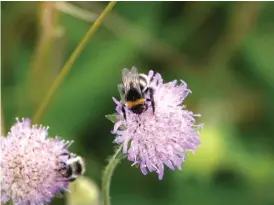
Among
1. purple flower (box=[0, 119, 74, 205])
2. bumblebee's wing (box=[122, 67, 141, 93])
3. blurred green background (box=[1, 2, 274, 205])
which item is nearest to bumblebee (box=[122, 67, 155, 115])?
bumblebee's wing (box=[122, 67, 141, 93])

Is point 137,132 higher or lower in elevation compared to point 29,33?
lower

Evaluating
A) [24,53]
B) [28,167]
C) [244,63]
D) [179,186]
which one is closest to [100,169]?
[179,186]

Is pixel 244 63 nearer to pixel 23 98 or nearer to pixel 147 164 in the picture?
pixel 23 98

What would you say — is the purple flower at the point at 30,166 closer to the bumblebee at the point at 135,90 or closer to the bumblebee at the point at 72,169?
the bumblebee at the point at 72,169

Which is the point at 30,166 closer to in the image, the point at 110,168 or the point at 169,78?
the point at 110,168

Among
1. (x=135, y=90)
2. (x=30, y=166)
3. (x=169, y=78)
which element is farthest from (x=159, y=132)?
(x=169, y=78)
